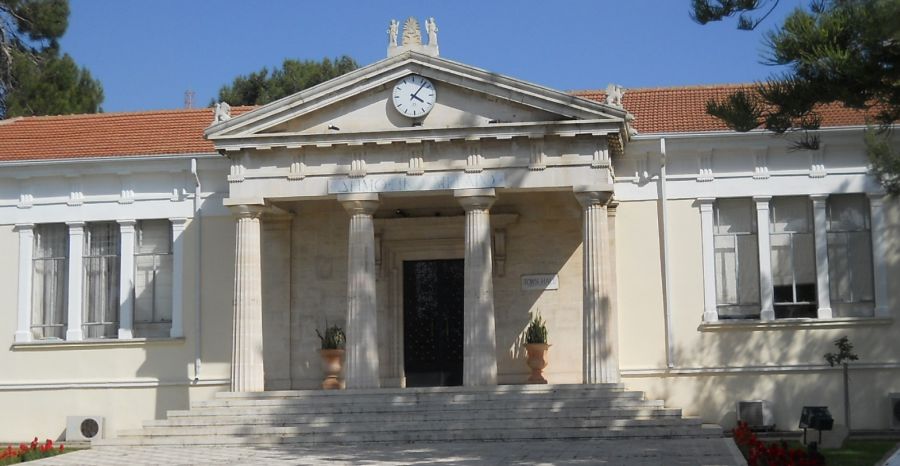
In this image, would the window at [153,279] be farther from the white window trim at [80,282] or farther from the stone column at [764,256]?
the stone column at [764,256]

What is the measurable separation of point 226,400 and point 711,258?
1008 centimetres

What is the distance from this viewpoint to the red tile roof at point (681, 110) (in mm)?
26594

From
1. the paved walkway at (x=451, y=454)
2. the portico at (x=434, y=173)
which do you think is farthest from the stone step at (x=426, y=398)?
the paved walkway at (x=451, y=454)

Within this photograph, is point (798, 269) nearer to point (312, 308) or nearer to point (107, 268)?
point (312, 308)

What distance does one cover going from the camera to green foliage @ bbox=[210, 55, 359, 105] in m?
52.5

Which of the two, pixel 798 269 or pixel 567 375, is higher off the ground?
pixel 798 269

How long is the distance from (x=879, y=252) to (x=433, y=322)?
920 centimetres

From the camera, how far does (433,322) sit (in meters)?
27.8

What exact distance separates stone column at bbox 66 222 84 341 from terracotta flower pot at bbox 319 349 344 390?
18.5 feet

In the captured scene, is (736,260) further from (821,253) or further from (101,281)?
(101,281)

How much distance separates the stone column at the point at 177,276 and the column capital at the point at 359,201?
4.79m

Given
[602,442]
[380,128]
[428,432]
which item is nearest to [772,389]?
[602,442]

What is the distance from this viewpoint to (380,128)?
2503cm

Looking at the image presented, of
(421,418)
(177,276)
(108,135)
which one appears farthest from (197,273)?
(421,418)
